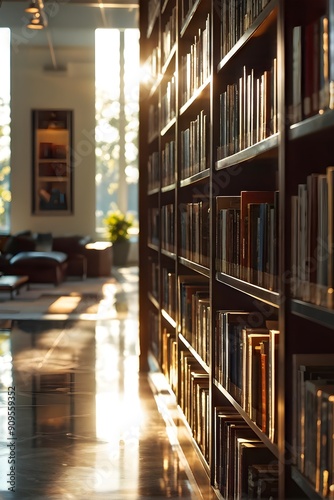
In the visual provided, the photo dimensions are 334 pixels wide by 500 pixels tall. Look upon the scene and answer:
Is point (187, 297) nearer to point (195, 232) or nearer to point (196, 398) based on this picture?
point (195, 232)

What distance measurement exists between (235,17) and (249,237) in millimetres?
886

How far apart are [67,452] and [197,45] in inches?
83.9

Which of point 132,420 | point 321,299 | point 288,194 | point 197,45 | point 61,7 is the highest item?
point 61,7

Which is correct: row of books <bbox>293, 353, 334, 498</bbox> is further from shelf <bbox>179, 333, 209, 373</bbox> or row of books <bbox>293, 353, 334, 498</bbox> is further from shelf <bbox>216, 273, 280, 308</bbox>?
shelf <bbox>179, 333, 209, 373</bbox>

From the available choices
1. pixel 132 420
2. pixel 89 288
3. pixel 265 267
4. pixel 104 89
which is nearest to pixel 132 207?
pixel 104 89

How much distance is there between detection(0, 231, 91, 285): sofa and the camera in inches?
544

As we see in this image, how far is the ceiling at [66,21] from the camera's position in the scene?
13.6 meters

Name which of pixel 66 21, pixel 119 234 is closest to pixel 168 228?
pixel 66 21

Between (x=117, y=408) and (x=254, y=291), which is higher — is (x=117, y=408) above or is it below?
below

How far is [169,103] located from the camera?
5527 mm

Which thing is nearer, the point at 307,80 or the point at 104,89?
the point at 307,80

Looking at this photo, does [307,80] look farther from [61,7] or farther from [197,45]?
[61,7]

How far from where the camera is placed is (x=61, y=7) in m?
14.0

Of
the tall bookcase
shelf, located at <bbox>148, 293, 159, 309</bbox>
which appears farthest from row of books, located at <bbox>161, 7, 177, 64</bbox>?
shelf, located at <bbox>148, 293, 159, 309</bbox>
